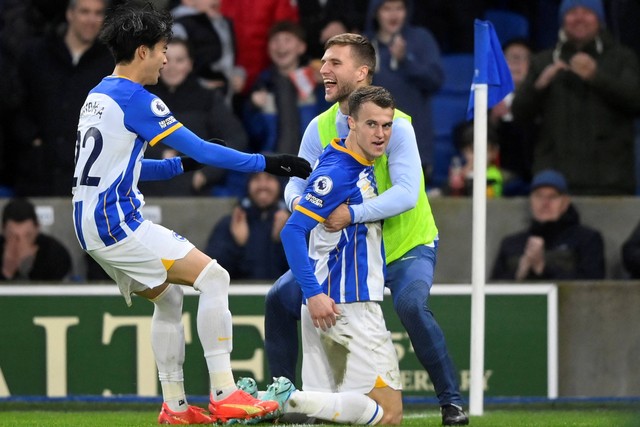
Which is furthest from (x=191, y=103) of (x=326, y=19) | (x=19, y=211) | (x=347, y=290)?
(x=347, y=290)

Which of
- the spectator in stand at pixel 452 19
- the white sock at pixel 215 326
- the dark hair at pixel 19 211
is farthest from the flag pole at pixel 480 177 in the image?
the dark hair at pixel 19 211

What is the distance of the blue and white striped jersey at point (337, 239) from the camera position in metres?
6.14

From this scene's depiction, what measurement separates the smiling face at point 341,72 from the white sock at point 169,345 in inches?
50.1

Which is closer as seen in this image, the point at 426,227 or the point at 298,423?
the point at 298,423

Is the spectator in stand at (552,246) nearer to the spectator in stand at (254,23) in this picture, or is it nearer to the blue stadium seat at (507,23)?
the blue stadium seat at (507,23)

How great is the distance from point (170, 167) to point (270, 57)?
427cm

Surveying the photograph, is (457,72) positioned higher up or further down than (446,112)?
higher up

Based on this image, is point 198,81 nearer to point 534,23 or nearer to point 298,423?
point 534,23

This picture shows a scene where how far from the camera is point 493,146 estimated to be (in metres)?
10.6

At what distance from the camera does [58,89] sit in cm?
1051

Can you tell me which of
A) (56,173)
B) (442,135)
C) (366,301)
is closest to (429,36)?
(442,135)

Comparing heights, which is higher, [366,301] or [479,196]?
[479,196]

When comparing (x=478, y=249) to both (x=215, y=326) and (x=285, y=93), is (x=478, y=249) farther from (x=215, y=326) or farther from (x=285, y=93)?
(x=285, y=93)

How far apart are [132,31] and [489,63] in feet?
7.49
